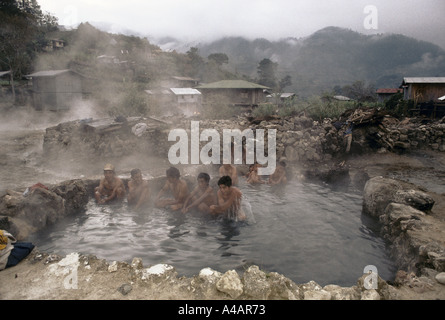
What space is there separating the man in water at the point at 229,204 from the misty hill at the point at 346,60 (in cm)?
7425

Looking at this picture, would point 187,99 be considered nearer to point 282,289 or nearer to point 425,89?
point 425,89

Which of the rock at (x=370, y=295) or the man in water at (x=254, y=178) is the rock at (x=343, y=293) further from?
the man in water at (x=254, y=178)

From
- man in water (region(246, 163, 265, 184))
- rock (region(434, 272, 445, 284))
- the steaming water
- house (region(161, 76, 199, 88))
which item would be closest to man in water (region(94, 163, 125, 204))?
the steaming water

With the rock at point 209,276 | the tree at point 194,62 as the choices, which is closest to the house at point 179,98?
the tree at point 194,62

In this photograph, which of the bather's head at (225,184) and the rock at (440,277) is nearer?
the rock at (440,277)

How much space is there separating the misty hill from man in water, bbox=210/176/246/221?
2923 inches

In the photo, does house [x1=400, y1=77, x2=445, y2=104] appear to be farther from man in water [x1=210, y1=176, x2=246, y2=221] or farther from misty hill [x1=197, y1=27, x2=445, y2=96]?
misty hill [x1=197, y1=27, x2=445, y2=96]

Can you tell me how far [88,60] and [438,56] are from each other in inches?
5372

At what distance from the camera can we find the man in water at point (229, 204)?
6.05 meters

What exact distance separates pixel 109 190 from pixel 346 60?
122m

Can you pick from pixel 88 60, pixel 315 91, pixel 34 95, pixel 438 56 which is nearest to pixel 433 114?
pixel 34 95

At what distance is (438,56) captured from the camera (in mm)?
117250

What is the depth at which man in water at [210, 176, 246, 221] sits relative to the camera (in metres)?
6.05
